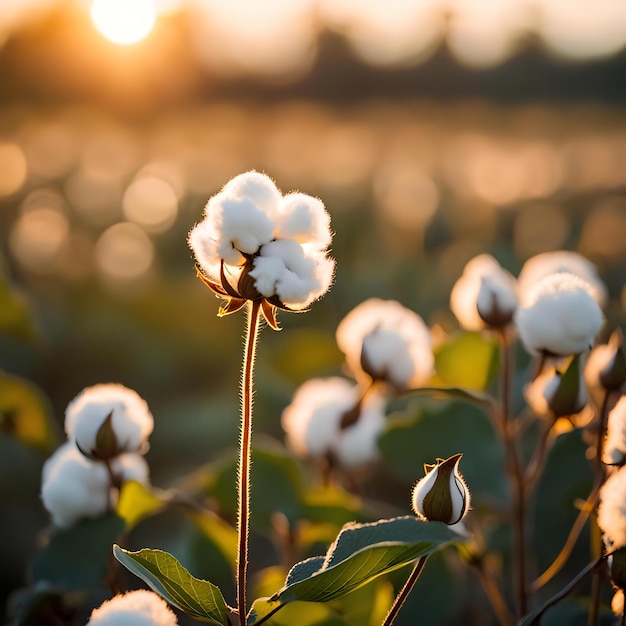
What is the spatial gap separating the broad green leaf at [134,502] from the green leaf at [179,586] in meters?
0.16

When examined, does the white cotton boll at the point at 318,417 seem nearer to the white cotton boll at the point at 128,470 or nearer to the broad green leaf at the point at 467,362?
the broad green leaf at the point at 467,362

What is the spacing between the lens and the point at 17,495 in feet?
4.75

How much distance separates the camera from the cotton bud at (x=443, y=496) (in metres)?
0.50

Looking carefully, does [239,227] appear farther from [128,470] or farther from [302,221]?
[128,470]

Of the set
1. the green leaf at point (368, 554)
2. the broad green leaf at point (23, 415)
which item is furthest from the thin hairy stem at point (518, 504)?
the broad green leaf at point (23, 415)

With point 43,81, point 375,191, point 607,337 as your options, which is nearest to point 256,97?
point 43,81

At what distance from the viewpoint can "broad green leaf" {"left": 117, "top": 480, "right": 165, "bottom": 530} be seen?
0.68 m

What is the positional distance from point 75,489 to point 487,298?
376 millimetres

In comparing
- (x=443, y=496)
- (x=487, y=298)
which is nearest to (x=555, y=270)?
(x=487, y=298)

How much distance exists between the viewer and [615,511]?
20.3 inches

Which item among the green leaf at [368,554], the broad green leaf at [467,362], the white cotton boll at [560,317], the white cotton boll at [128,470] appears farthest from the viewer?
the broad green leaf at [467,362]

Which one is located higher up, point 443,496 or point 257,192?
point 257,192

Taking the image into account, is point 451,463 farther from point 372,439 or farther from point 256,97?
point 256,97

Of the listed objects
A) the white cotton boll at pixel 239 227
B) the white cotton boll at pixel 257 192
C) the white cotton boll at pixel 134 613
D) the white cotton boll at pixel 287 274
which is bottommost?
the white cotton boll at pixel 134 613
